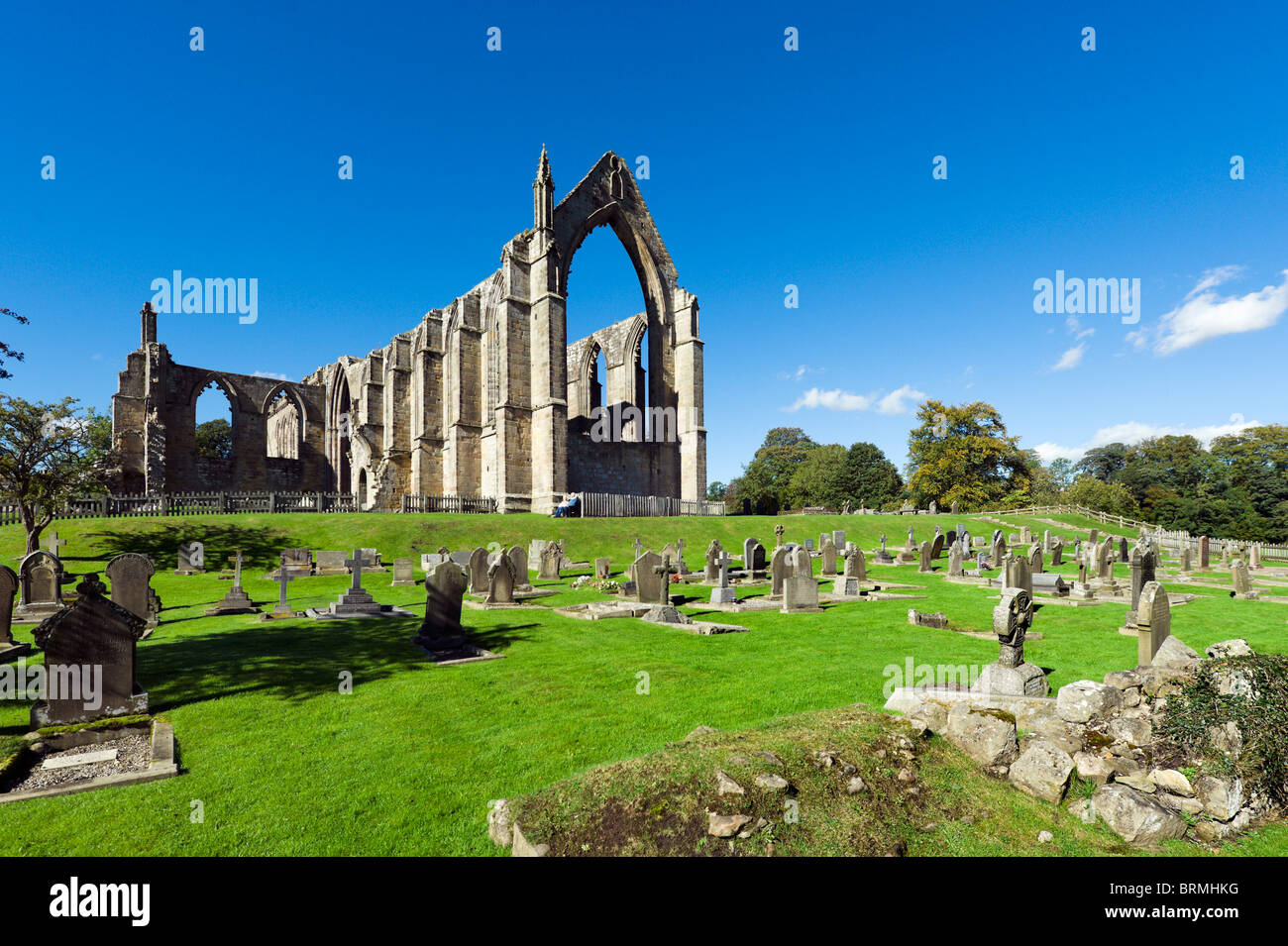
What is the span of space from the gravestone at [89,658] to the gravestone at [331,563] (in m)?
13.0

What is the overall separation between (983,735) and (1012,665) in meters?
2.22

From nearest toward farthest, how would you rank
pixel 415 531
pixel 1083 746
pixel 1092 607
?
pixel 1083 746 → pixel 1092 607 → pixel 415 531

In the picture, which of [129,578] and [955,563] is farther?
[955,563]

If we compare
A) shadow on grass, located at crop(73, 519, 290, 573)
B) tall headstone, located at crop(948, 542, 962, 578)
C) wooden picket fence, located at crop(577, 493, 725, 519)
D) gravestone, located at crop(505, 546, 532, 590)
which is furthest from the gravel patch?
wooden picket fence, located at crop(577, 493, 725, 519)

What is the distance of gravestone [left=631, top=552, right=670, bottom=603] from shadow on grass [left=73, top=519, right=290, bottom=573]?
43.2 feet

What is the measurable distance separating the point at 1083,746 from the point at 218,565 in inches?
846

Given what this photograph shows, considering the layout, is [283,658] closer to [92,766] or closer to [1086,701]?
[92,766]

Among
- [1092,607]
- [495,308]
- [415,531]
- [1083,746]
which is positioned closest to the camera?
[1083,746]

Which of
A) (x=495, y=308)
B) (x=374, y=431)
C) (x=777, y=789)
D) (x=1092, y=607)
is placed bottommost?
(x=1092, y=607)

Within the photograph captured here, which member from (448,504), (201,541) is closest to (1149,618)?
(201,541)

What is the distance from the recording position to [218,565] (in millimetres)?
18141

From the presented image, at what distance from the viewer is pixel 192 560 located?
17.6 meters
